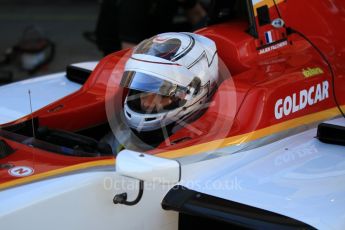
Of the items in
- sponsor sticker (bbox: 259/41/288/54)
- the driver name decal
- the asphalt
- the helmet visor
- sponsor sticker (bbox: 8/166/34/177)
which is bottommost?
the asphalt

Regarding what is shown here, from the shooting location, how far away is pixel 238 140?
2.70 meters

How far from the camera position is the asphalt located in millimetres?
7188

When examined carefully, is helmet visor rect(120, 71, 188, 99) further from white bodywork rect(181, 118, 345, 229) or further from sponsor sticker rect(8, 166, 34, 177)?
sponsor sticker rect(8, 166, 34, 177)

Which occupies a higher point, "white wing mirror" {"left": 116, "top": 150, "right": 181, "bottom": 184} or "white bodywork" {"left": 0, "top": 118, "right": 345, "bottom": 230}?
"white wing mirror" {"left": 116, "top": 150, "right": 181, "bottom": 184}

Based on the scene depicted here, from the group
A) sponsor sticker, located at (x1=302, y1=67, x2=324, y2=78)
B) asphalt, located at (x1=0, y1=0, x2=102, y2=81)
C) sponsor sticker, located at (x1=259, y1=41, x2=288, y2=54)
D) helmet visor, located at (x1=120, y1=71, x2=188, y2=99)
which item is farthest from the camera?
asphalt, located at (x1=0, y1=0, x2=102, y2=81)

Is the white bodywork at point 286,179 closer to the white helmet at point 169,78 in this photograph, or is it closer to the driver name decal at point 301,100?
the driver name decal at point 301,100

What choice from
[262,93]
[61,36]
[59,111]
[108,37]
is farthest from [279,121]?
[61,36]

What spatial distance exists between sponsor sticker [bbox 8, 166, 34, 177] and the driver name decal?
1.13 m

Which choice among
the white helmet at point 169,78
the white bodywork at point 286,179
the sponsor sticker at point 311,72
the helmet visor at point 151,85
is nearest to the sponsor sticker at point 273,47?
the sponsor sticker at point 311,72

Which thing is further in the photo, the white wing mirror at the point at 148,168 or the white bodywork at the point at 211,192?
the white bodywork at the point at 211,192

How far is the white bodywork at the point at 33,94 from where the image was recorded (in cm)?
326

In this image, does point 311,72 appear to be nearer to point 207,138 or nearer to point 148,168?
point 207,138

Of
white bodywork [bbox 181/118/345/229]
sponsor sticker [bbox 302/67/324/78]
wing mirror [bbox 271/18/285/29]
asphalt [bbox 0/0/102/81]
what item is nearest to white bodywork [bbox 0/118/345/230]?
white bodywork [bbox 181/118/345/229]

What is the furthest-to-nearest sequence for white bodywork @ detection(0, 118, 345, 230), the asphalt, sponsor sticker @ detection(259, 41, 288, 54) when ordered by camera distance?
the asphalt, sponsor sticker @ detection(259, 41, 288, 54), white bodywork @ detection(0, 118, 345, 230)
